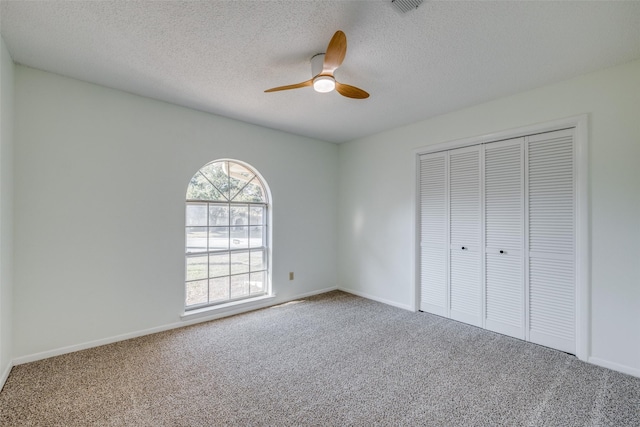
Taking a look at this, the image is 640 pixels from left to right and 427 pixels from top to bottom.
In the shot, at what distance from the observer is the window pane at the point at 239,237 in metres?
3.80

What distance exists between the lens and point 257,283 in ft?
13.3

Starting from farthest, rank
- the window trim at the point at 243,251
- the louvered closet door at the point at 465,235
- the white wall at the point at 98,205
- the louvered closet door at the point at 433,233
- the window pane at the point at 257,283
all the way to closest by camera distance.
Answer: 1. the window pane at the point at 257,283
2. the louvered closet door at the point at 433,233
3. the window trim at the point at 243,251
4. the louvered closet door at the point at 465,235
5. the white wall at the point at 98,205

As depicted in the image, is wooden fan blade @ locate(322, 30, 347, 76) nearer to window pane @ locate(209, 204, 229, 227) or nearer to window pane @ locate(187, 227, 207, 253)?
window pane @ locate(209, 204, 229, 227)

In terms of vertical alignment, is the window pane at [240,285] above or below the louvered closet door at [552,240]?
below

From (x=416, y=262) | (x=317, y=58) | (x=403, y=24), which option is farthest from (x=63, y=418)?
(x=416, y=262)

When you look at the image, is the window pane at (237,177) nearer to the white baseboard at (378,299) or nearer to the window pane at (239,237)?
the window pane at (239,237)

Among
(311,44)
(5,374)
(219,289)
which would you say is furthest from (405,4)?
(5,374)

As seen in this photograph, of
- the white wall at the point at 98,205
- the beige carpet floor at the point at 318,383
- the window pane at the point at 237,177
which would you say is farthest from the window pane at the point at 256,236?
the beige carpet floor at the point at 318,383

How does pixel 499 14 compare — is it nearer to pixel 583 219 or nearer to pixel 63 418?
pixel 583 219

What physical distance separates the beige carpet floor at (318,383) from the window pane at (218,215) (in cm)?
129

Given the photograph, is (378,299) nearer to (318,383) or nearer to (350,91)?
(318,383)

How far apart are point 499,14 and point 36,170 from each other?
3711mm

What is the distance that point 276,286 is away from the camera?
161 inches

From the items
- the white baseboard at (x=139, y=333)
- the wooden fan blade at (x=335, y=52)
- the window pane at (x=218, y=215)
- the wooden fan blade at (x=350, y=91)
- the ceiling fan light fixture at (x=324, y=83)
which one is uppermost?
the wooden fan blade at (x=335, y=52)
